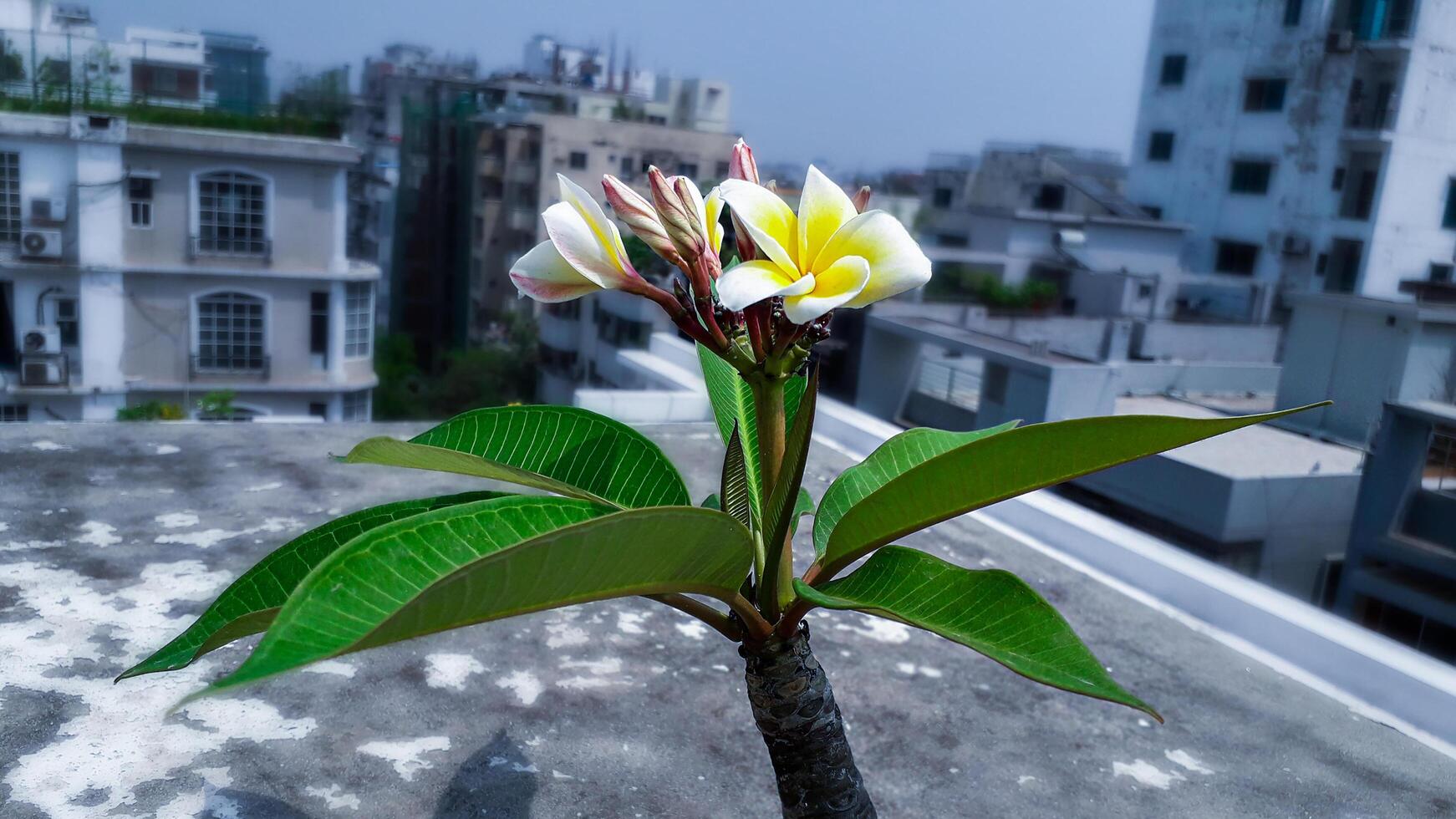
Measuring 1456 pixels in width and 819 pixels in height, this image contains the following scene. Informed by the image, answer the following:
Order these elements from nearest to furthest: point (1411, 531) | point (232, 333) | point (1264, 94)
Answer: point (1411, 531) < point (232, 333) < point (1264, 94)

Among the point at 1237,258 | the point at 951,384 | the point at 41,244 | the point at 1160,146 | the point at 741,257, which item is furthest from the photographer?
the point at 1160,146

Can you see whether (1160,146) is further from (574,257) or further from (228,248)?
(574,257)

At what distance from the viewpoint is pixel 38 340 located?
832 cm

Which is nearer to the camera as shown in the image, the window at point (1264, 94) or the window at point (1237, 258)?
the window at point (1264, 94)

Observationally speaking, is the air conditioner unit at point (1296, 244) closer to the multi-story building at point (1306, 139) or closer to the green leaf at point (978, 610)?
the multi-story building at point (1306, 139)

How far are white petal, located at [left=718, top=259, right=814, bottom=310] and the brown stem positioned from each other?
0.24 metres

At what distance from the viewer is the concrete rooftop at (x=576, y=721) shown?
1.43 m

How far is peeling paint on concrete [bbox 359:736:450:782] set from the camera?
147 centimetres

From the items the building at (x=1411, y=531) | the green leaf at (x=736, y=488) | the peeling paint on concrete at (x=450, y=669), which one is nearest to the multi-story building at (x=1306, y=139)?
the building at (x=1411, y=531)

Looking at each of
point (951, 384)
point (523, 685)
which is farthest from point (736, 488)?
point (951, 384)

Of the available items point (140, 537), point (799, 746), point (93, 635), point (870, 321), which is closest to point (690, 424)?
point (140, 537)

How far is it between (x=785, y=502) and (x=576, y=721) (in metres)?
0.98

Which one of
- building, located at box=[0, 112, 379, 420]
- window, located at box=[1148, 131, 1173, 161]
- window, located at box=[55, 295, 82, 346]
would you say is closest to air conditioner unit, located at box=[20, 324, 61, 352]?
building, located at box=[0, 112, 379, 420]

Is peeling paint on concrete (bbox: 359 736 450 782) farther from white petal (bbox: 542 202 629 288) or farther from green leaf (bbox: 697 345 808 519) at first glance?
white petal (bbox: 542 202 629 288)
